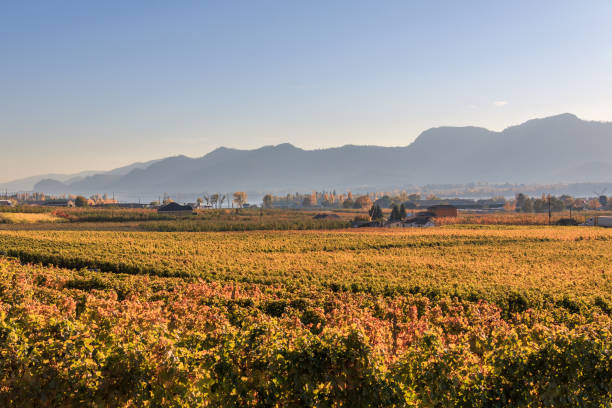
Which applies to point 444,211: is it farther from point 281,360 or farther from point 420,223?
point 281,360

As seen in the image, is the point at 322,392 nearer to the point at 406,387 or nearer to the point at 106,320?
the point at 406,387

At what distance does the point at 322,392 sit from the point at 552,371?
5.11 metres

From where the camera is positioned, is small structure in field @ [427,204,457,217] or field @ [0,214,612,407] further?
small structure in field @ [427,204,457,217]

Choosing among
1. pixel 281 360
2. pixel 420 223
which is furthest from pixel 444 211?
pixel 281 360

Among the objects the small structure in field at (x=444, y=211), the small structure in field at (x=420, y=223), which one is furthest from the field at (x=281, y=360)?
the small structure in field at (x=444, y=211)

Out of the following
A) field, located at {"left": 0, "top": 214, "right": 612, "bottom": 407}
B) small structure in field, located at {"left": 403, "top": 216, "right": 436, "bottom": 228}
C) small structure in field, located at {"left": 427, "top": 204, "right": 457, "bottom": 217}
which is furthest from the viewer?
small structure in field, located at {"left": 427, "top": 204, "right": 457, "bottom": 217}

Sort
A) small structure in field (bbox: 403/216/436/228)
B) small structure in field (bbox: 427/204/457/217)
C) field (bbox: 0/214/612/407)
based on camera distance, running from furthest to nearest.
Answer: small structure in field (bbox: 427/204/457/217) → small structure in field (bbox: 403/216/436/228) → field (bbox: 0/214/612/407)

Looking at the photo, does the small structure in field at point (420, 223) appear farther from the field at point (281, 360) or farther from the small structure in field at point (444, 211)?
the field at point (281, 360)

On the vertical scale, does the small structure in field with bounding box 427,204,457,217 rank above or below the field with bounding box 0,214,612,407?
above

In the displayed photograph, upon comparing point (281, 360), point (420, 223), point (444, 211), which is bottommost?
point (420, 223)

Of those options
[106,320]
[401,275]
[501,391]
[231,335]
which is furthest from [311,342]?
[401,275]

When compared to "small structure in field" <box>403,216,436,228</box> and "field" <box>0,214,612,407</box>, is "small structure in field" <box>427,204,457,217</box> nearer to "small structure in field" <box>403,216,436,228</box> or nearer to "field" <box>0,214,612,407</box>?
"small structure in field" <box>403,216,436,228</box>

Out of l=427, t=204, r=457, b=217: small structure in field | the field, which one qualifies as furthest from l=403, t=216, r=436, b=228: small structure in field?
the field

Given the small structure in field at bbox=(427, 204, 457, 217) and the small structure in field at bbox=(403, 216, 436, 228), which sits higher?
the small structure in field at bbox=(427, 204, 457, 217)
